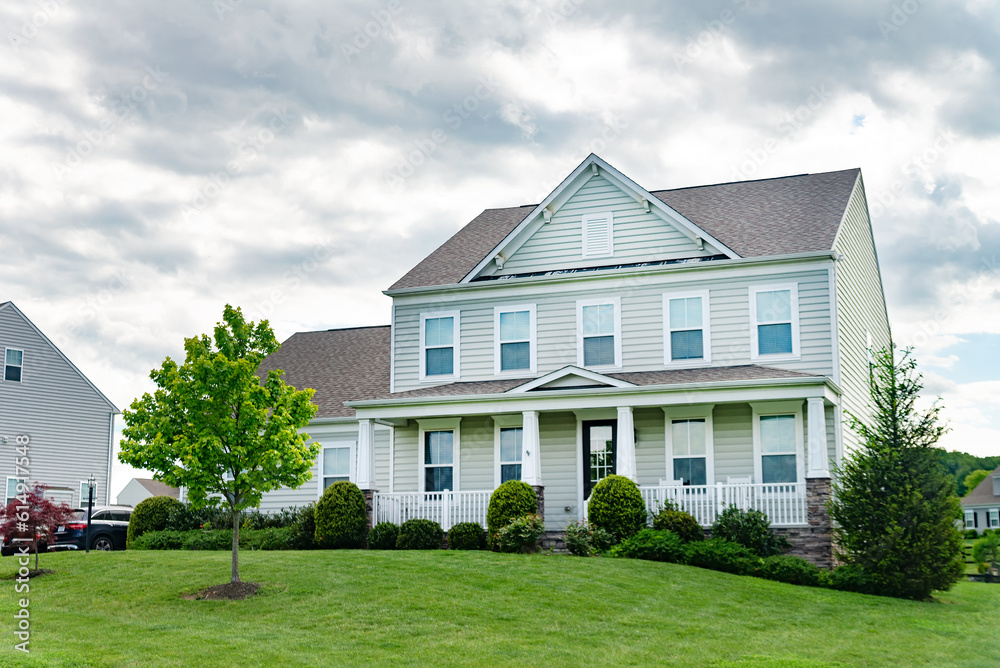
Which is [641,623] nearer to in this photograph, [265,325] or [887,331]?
[265,325]

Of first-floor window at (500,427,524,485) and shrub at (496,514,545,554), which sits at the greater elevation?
first-floor window at (500,427,524,485)

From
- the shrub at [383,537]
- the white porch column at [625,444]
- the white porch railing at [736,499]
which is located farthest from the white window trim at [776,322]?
the shrub at [383,537]

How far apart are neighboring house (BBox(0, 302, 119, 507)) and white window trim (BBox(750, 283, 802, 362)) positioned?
2398 cm

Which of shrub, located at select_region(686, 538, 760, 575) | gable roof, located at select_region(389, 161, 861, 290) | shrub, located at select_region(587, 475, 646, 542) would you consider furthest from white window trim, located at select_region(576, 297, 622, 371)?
shrub, located at select_region(686, 538, 760, 575)

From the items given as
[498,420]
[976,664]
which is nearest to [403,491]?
[498,420]

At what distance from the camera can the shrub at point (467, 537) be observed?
20969mm

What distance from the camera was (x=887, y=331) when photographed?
30.5 m

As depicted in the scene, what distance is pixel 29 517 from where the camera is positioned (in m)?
17.2

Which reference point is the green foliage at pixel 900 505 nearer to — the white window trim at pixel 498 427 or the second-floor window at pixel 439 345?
the white window trim at pixel 498 427

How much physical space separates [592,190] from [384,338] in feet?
34.1

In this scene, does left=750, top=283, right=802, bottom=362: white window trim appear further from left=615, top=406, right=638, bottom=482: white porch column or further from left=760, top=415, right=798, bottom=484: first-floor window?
left=615, top=406, right=638, bottom=482: white porch column

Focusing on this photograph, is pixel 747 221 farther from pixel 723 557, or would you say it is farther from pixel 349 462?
pixel 349 462

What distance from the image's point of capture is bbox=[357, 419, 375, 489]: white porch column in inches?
899

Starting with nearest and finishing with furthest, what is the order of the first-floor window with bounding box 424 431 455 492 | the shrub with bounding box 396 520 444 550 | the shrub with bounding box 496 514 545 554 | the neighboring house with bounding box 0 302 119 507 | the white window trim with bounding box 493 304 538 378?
the shrub with bounding box 496 514 545 554 < the shrub with bounding box 396 520 444 550 < the white window trim with bounding box 493 304 538 378 < the first-floor window with bounding box 424 431 455 492 < the neighboring house with bounding box 0 302 119 507
